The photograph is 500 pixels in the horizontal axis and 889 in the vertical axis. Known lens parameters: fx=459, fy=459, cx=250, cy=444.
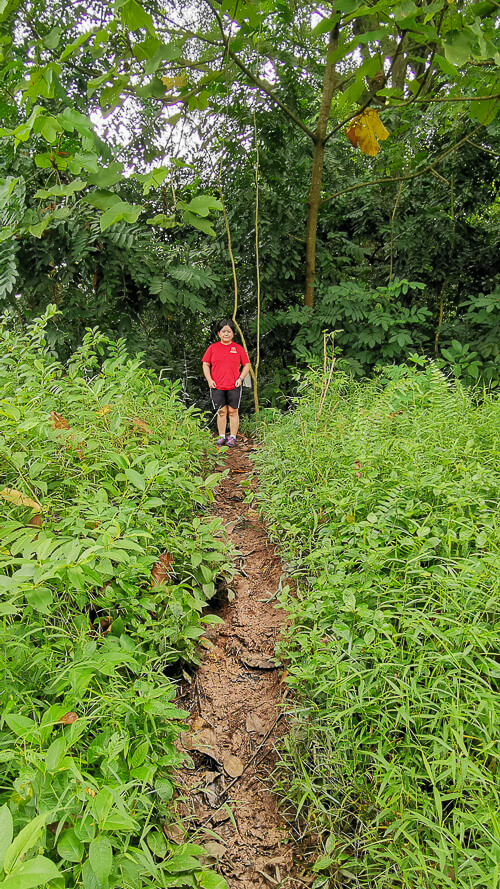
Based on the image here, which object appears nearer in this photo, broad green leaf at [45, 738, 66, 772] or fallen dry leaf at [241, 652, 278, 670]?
broad green leaf at [45, 738, 66, 772]

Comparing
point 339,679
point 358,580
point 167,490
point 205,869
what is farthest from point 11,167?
point 205,869

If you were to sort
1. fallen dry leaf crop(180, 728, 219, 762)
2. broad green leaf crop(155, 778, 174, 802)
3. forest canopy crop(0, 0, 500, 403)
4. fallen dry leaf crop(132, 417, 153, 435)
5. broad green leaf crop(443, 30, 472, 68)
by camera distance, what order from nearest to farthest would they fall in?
broad green leaf crop(155, 778, 174, 802), broad green leaf crop(443, 30, 472, 68), fallen dry leaf crop(180, 728, 219, 762), fallen dry leaf crop(132, 417, 153, 435), forest canopy crop(0, 0, 500, 403)

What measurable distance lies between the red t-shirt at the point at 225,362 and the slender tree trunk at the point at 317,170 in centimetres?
139

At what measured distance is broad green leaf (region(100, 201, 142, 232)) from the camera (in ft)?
4.05

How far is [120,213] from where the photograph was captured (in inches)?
49.0

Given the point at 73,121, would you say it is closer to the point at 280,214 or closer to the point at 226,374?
the point at 226,374

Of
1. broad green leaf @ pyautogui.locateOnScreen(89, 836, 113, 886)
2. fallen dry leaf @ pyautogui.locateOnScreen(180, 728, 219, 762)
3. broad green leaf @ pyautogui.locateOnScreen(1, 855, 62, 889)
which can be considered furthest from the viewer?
fallen dry leaf @ pyautogui.locateOnScreen(180, 728, 219, 762)

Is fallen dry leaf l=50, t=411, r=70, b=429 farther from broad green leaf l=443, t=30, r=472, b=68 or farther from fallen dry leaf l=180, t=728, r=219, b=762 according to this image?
broad green leaf l=443, t=30, r=472, b=68

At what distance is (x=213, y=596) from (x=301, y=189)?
18.1ft

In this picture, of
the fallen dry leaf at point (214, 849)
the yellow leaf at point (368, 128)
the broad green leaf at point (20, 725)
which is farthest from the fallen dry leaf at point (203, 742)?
the yellow leaf at point (368, 128)

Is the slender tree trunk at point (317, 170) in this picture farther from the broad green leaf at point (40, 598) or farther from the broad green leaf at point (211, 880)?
the broad green leaf at point (211, 880)

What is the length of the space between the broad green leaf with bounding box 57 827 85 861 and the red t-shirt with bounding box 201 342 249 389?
422cm

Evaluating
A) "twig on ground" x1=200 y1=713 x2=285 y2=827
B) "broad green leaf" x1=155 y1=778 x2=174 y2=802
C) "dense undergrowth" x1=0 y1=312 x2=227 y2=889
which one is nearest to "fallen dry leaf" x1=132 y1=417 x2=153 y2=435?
"dense undergrowth" x1=0 y1=312 x2=227 y2=889

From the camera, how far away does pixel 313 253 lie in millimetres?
5805
